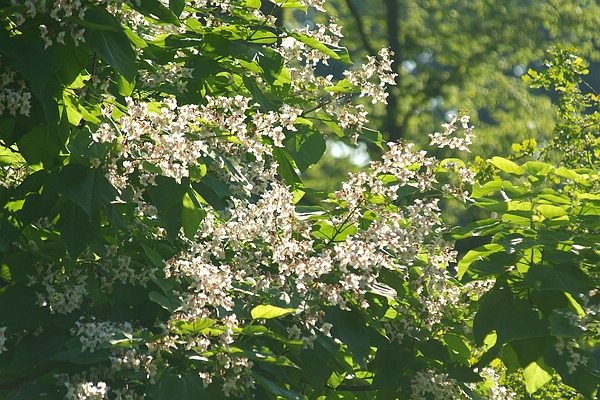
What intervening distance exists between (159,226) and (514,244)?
157cm

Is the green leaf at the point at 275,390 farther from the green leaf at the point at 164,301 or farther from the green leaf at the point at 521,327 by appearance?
the green leaf at the point at 521,327

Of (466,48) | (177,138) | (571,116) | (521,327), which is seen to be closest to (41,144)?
(177,138)

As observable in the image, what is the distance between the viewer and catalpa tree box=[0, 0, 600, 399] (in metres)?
3.27

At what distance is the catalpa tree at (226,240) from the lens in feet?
10.7

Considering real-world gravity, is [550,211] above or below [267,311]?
below

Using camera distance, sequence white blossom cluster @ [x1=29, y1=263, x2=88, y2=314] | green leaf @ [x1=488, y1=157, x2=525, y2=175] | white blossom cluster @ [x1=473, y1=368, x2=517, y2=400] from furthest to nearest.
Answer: white blossom cluster @ [x1=473, y1=368, x2=517, y2=400]
green leaf @ [x1=488, y1=157, x2=525, y2=175]
white blossom cluster @ [x1=29, y1=263, x2=88, y2=314]

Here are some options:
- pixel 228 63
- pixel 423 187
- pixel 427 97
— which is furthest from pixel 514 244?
pixel 427 97

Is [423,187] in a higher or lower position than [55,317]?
higher

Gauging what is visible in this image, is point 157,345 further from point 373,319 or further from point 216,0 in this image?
point 216,0

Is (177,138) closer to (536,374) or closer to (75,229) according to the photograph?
(75,229)

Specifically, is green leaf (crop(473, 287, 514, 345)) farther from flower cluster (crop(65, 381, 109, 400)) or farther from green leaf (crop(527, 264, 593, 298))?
flower cluster (crop(65, 381, 109, 400))

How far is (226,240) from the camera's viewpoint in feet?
14.4

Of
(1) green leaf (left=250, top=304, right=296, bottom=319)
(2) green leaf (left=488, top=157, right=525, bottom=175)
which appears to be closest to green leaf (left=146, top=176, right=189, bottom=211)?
(1) green leaf (left=250, top=304, right=296, bottom=319)

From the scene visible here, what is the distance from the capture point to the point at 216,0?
14.5ft
